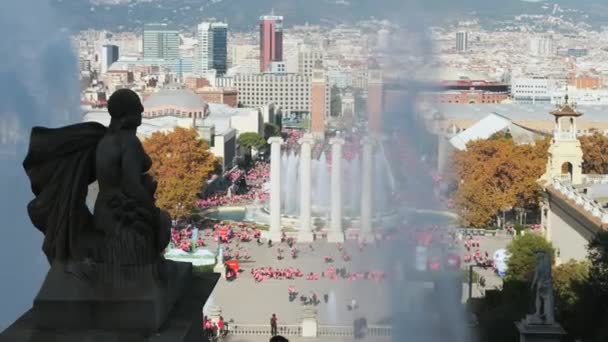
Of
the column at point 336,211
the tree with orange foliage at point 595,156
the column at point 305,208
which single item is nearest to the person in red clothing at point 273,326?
the column at point 336,211

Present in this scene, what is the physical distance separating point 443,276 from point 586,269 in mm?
3776

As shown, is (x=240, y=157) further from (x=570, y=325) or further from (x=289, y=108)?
(x=289, y=108)

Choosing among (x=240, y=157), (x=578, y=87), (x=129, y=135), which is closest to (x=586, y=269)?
(x=129, y=135)

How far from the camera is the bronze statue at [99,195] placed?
18.1 ft

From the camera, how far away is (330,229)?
148ft

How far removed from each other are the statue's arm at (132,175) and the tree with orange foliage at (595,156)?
54.4 m

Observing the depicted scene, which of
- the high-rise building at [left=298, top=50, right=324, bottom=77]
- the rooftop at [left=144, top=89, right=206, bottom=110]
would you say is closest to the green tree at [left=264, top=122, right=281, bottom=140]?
the rooftop at [left=144, top=89, right=206, bottom=110]

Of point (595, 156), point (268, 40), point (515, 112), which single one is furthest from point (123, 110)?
point (268, 40)

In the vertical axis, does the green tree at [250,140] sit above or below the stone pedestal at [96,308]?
below

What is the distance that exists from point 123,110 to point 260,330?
69.1 ft

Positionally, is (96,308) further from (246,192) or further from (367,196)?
(246,192)

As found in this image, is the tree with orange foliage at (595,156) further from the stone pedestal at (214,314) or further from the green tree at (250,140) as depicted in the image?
the stone pedestal at (214,314)

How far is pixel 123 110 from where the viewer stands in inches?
224

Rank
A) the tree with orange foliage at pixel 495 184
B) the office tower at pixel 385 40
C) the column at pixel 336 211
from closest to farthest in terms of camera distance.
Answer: the office tower at pixel 385 40 → the column at pixel 336 211 → the tree with orange foliage at pixel 495 184
